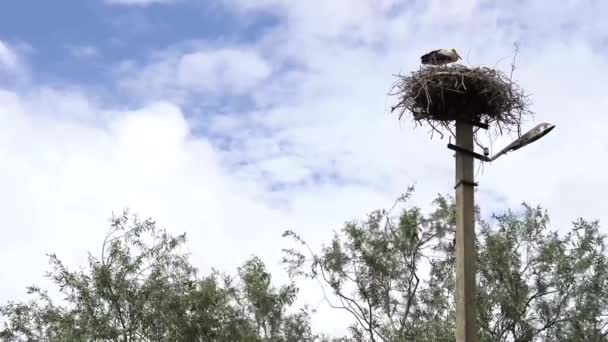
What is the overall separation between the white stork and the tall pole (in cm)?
74

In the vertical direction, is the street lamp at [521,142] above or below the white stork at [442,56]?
below

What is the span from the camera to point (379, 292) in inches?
536

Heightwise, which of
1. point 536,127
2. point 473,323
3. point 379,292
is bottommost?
point 473,323

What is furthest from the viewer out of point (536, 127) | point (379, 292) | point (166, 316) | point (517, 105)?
point (379, 292)

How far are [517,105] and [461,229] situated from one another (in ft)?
5.05

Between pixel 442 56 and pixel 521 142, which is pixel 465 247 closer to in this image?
pixel 521 142

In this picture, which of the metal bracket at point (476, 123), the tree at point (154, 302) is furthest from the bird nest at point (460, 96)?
the tree at point (154, 302)

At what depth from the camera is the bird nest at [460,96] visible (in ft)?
20.2

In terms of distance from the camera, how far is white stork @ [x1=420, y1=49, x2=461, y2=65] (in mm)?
6449

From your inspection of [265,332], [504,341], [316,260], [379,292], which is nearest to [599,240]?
[504,341]

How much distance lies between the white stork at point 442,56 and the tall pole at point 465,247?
744 millimetres

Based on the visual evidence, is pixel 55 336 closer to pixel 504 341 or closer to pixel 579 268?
pixel 504 341

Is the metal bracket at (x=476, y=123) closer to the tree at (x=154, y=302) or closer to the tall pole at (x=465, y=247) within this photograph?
the tall pole at (x=465, y=247)

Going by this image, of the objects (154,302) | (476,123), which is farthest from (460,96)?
(154,302)
